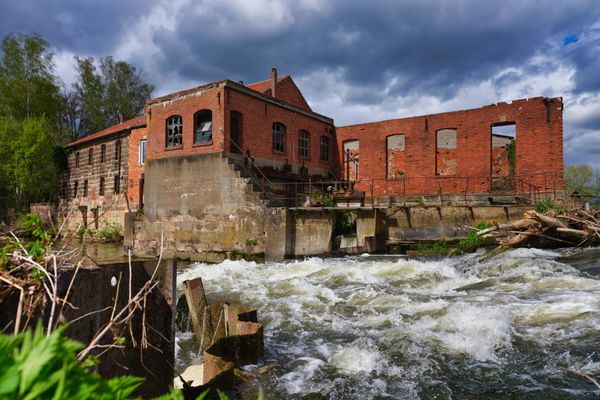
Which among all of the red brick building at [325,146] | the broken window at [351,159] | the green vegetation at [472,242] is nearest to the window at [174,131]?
the red brick building at [325,146]

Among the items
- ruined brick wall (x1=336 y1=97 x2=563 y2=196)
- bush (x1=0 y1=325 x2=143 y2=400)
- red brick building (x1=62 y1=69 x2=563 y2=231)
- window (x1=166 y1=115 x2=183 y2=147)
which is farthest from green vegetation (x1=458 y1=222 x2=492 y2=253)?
bush (x1=0 y1=325 x2=143 y2=400)

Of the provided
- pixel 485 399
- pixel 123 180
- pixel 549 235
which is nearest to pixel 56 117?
pixel 123 180

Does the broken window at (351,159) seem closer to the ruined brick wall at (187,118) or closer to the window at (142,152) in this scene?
the ruined brick wall at (187,118)

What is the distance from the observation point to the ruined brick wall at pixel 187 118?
1838cm

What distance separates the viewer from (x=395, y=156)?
2377 cm

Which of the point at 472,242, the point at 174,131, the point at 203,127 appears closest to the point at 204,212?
the point at 203,127

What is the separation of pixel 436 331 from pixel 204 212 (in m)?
13.6

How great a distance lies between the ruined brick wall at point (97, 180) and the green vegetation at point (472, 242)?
1784 cm

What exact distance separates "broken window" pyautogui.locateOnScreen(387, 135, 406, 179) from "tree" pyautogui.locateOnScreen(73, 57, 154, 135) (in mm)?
28399

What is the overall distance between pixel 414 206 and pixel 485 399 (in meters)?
12.8

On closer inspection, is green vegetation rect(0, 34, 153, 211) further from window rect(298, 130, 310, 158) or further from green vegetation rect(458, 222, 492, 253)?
green vegetation rect(458, 222, 492, 253)

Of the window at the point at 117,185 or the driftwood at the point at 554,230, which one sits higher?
the window at the point at 117,185

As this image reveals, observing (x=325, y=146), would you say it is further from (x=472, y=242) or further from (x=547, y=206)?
(x=547, y=206)

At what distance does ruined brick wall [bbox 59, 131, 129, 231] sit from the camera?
82.3 ft
